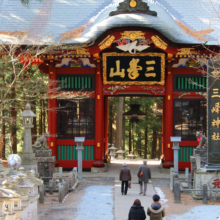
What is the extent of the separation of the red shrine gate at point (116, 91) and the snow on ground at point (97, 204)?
12.4 feet

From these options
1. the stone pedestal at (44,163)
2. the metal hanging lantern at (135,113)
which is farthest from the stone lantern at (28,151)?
the metal hanging lantern at (135,113)

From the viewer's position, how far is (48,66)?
19453 millimetres

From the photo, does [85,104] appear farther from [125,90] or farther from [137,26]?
[137,26]

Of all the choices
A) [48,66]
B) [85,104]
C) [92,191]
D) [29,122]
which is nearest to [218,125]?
[92,191]

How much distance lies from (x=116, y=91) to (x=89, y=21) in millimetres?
3719

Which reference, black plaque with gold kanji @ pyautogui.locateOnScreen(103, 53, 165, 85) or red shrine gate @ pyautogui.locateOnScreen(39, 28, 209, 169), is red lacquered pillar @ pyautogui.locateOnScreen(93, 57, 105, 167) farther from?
black plaque with gold kanji @ pyautogui.locateOnScreen(103, 53, 165, 85)

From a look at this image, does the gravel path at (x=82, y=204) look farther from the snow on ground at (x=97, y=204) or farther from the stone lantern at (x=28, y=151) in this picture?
the stone lantern at (x=28, y=151)

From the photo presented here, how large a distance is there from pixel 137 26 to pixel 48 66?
4.91 meters

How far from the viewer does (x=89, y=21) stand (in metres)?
19.5

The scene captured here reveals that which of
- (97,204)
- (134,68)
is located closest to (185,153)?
(134,68)

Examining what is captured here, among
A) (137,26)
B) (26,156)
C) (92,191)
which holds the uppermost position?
(137,26)

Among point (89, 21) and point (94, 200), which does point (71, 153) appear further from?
point (89, 21)

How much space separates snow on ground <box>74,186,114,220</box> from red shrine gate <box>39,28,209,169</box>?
149 inches

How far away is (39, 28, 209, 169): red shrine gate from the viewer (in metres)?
18.3
